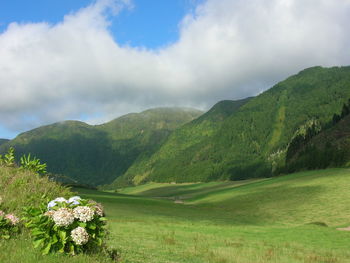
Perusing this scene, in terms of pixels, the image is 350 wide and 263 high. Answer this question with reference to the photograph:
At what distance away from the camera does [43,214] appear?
1029cm

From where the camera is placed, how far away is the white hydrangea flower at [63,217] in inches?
384

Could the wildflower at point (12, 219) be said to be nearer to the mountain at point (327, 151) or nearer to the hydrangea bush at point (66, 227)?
the hydrangea bush at point (66, 227)

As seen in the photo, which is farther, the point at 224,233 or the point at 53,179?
the point at 224,233

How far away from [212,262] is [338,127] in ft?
549

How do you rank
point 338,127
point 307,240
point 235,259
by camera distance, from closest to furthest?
point 235,259 → point 307,240 → point 338,127

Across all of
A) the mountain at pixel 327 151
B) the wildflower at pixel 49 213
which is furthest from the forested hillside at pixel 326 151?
the wildflower at pixel 49 213

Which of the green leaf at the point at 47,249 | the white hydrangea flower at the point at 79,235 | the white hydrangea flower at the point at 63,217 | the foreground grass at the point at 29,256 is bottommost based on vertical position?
the foreground grass at the point at 29,256

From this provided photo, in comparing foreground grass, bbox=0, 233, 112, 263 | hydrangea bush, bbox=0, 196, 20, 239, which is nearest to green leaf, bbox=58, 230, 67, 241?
foreground grass, bbox=0, 233, 112, 263

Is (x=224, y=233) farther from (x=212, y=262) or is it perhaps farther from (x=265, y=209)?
(x=265, y=209)

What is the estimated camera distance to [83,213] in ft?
32.9

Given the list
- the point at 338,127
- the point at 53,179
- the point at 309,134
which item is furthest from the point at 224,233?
the point at 309,134

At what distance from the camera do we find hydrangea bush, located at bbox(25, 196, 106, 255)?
32.5 ft

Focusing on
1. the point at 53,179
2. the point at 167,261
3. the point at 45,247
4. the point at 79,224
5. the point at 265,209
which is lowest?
the point at 265,209

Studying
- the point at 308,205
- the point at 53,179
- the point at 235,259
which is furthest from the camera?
the point at 308,205
